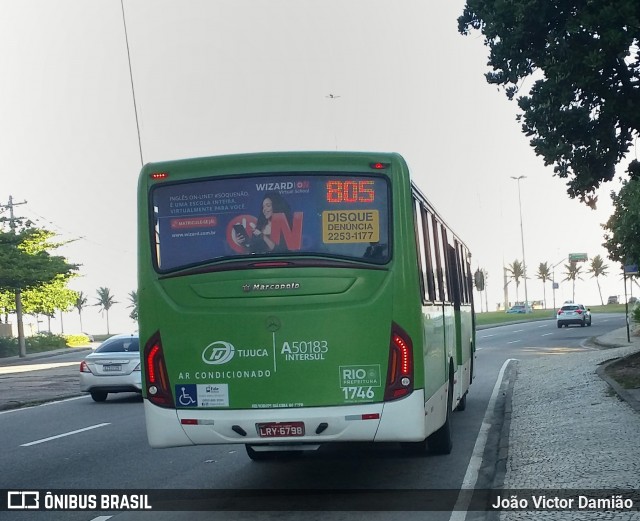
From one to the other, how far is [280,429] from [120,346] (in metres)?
14.7

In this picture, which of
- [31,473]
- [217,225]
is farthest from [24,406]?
[217,225]

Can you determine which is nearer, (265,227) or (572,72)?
(265,227)

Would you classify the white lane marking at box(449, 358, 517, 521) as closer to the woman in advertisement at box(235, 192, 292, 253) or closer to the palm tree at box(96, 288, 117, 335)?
the woman in advertisement at box(235, 192, 292, 253)

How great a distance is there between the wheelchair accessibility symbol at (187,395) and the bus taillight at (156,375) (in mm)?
83

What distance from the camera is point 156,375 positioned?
9.09m

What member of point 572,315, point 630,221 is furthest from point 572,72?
point 572,315

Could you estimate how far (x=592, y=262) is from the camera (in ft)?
630

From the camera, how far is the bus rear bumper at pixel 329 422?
866cm

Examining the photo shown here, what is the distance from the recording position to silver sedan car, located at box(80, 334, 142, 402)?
2164 cm

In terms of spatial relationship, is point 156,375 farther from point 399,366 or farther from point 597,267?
point 597,267

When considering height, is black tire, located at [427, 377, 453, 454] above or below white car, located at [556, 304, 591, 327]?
above

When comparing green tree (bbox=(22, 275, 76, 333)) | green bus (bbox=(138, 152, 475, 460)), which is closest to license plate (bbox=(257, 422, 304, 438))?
green bus (bbox=(138, 152, 475, 460))

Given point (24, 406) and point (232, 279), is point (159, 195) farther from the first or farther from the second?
point (24, 406)

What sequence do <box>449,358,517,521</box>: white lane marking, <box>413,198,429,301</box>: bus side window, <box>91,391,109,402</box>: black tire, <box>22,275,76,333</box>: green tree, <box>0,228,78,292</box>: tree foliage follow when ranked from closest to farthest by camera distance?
1. <box>449,358,517,521</box>: white lane marking
2. <box>413,198,429,301</box>: bus side window
3. <box>91,391,109,402</box>: black tire
4. <box>0,228,78,292</box>: tree foliage
5. <box>22,275,76,333</box>: green tree
